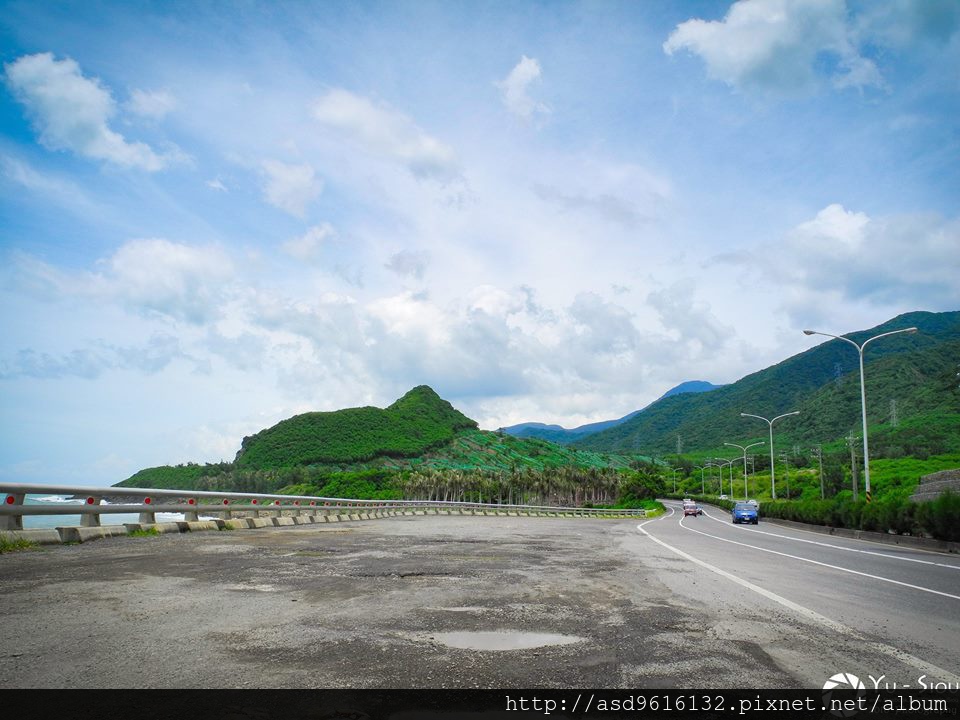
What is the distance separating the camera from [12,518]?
1261cm

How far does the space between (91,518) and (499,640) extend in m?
12.5

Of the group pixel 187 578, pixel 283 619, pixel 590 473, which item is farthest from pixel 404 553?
pixel 590 473

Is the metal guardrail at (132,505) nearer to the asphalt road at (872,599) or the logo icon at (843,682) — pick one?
the asphalt road at (872,599)

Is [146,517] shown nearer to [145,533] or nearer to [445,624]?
[145,533]

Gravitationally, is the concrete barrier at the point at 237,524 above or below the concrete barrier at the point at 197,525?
below

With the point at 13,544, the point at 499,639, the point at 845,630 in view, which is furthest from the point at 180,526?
the point at 845,630

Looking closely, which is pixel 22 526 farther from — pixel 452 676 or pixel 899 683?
pixel 899 683

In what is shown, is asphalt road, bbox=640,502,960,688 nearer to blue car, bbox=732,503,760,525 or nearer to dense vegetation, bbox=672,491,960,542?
dense vegetation, bbox=672,491,960,542

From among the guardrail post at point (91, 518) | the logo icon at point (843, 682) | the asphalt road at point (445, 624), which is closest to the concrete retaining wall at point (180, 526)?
the guardrail post at point (91, 518)

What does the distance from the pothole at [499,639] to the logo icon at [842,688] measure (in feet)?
6.18

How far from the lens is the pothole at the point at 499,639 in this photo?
5.30 meters

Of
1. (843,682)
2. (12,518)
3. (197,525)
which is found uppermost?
(12,518)
